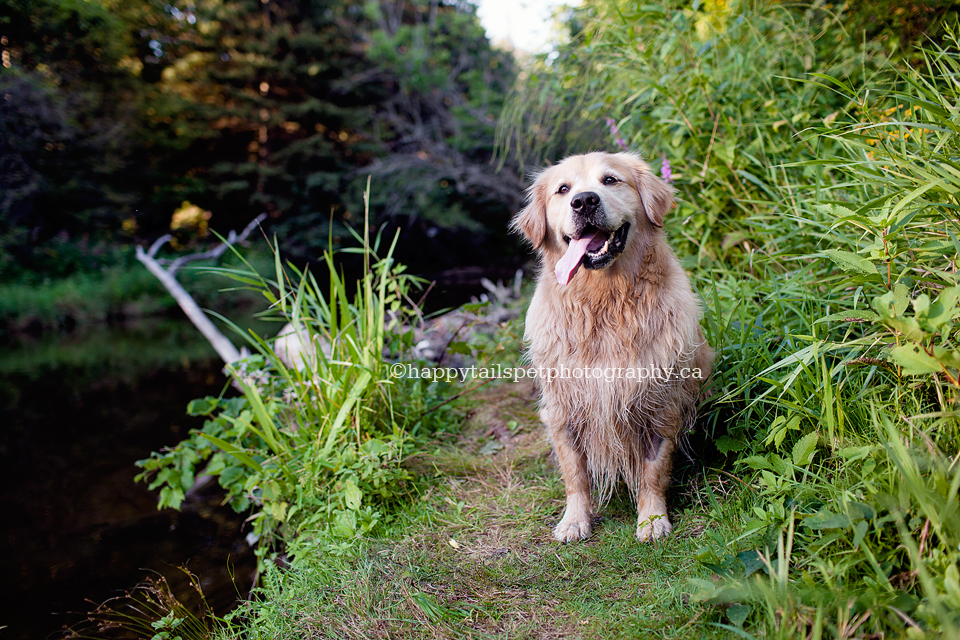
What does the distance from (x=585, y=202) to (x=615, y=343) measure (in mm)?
609

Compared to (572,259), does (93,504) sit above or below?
below

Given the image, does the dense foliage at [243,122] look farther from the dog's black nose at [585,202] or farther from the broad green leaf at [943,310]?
the broad green leaf at [943,310]

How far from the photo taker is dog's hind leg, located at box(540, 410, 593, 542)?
218 centimetres

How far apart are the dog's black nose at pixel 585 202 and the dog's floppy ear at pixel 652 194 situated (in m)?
0.32

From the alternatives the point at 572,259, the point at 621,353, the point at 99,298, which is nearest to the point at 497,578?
the point at 621,353

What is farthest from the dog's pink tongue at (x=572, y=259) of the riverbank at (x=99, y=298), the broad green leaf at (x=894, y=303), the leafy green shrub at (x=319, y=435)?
the riverbank at (x=99, y=298)

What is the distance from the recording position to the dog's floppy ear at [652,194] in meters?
2.22

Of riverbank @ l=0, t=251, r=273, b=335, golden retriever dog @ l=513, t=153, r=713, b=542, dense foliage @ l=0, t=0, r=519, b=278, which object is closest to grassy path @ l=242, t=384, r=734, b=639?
golden retriever dog @ l=513, t=153, r=713, b=542

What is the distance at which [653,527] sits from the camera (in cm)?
205

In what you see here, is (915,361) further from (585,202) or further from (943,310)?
(585,202)

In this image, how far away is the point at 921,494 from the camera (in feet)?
4.07

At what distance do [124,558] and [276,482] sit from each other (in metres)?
1.11

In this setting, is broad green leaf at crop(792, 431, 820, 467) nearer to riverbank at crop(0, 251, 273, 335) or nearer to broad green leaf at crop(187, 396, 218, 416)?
broad green leaf at crop(187, 396, 218, 416)

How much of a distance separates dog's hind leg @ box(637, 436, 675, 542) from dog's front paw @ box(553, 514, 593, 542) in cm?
22
